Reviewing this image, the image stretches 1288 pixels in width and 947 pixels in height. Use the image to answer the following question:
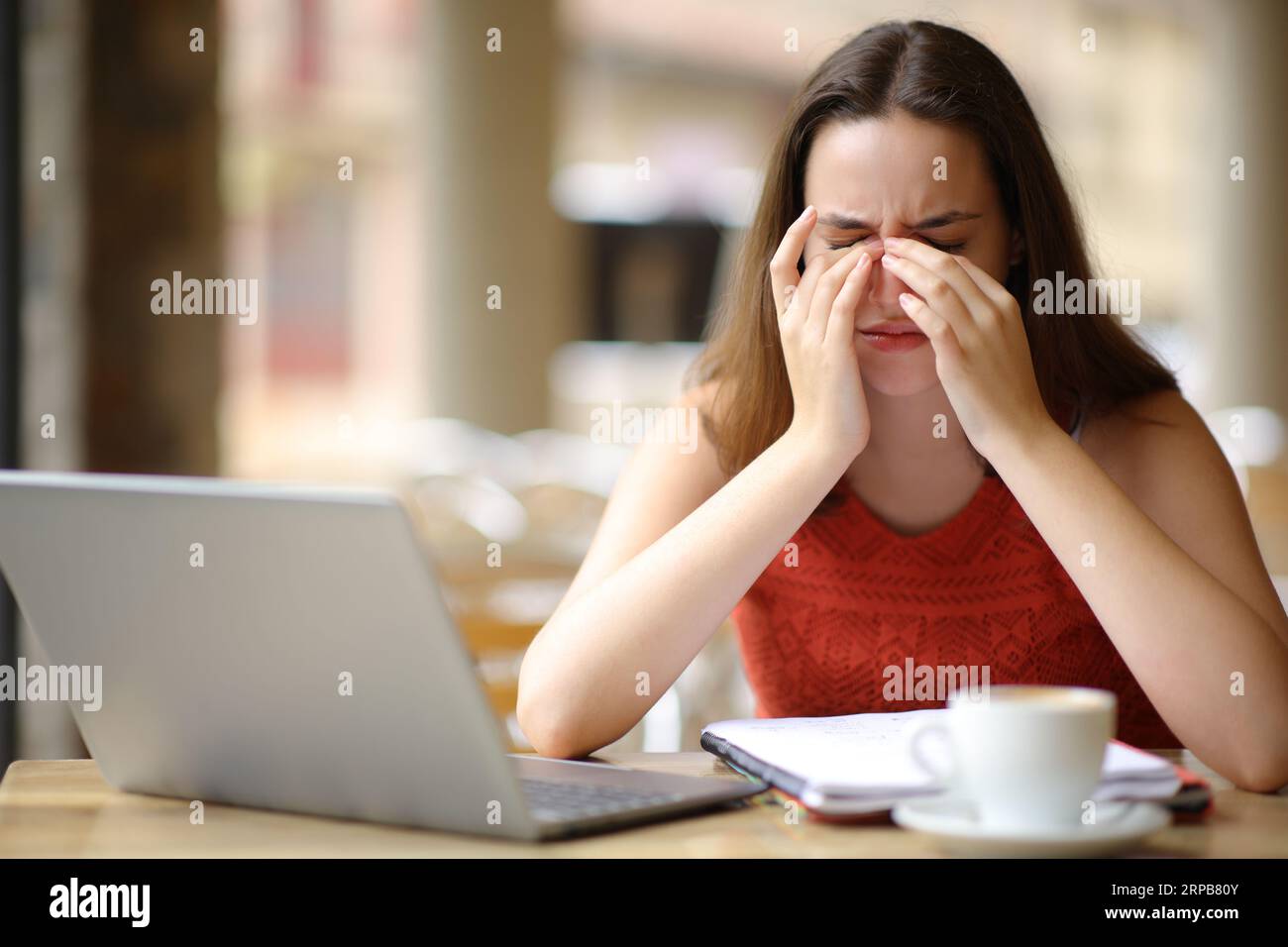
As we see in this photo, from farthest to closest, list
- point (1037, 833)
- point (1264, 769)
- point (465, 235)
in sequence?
1. point (465, 235)
2. point (1264, 769)
3. point (1037, 833)

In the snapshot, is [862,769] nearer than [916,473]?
Yes

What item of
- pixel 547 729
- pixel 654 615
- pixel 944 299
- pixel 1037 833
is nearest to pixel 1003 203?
pixel 944 299

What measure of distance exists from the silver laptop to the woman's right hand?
37 centimetres

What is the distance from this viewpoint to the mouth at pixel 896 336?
1.27 m

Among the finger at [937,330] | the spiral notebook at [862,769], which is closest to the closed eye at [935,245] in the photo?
the finger at [937,330]

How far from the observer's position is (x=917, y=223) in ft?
4.15

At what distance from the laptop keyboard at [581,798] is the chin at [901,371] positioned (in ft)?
1.60

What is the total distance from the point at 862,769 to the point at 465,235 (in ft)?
15.5

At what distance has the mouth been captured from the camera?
4.17ft

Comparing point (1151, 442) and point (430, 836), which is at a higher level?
point (1151, 442)

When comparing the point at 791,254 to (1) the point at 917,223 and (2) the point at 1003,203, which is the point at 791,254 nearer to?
(1) the point at 917,223

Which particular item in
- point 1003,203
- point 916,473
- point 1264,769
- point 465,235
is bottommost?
point 1264,769

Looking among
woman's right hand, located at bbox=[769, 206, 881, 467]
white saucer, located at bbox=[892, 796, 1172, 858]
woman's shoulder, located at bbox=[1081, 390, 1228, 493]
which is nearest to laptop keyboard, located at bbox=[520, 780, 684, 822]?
white saucer, located at bbox=[892, 796, 1172, 858]
